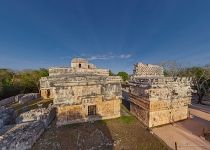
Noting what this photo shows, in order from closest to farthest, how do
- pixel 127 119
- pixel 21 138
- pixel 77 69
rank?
pixel 21 138
pixel 127 119
pixel 77 69

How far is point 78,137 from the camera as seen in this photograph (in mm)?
9422

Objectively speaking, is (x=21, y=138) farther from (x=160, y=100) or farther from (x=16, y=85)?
(x=16, y=85)

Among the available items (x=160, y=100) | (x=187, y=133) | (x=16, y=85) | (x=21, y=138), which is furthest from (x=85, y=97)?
(x=16, y=85)

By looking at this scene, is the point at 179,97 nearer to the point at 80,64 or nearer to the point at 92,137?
the point at 92,137

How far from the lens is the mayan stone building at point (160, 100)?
11.0m

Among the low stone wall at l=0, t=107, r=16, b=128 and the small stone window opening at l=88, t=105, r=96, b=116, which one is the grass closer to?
the small stone window opening at l=88, t=105, r=96, b=116

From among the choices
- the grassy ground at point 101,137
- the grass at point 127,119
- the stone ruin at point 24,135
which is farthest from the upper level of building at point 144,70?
the stone ruin at point 24,135

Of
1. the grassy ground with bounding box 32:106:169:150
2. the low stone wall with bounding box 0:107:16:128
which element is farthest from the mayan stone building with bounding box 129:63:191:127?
the low stone wall with bounding box 0:107:16:128

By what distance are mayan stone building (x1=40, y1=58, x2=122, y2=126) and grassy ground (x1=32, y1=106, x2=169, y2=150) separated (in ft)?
2.58

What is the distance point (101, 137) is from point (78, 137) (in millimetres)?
1539

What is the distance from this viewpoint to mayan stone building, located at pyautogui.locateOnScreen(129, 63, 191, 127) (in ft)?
36.2

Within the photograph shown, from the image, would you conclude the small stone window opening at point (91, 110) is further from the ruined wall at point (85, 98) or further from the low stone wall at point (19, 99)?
the low stone wall at point (19, 99)

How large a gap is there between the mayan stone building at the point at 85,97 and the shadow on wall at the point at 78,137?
85 cm

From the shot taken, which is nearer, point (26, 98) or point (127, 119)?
point (127, 119)
